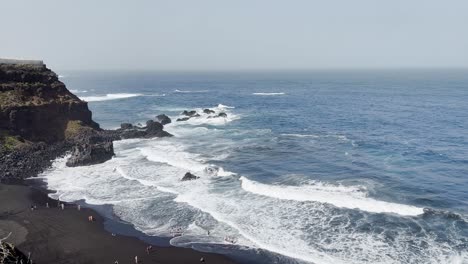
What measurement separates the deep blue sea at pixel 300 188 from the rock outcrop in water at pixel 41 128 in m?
2.95

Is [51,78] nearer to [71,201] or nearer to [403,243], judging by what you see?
[71,201]

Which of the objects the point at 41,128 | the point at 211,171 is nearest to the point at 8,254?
the point at 211,171

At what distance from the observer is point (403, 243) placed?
3753 cm

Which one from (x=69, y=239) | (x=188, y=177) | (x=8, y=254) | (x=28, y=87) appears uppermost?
(x=28, y=87)

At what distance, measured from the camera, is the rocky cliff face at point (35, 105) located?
71.2 metres

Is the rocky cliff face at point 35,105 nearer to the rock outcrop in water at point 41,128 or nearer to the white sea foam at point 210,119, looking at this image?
the rock outcrop in water at point 41,128

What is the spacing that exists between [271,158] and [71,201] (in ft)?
99.5

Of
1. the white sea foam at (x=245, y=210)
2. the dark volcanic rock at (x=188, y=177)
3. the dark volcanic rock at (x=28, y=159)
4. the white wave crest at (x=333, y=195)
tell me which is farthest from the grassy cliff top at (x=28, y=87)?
the white wave crest at (x=333, y=195)

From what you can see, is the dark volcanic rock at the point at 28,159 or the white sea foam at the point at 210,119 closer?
the dark volcanic rock at the point at 28,159

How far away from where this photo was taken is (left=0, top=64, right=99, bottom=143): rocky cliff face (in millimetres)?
71188

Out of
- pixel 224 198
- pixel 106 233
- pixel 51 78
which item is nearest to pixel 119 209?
pixel 106 233

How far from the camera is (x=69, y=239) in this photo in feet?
134

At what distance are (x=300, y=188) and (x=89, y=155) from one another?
34342mm

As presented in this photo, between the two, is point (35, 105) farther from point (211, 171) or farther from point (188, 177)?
point (211, 171)
